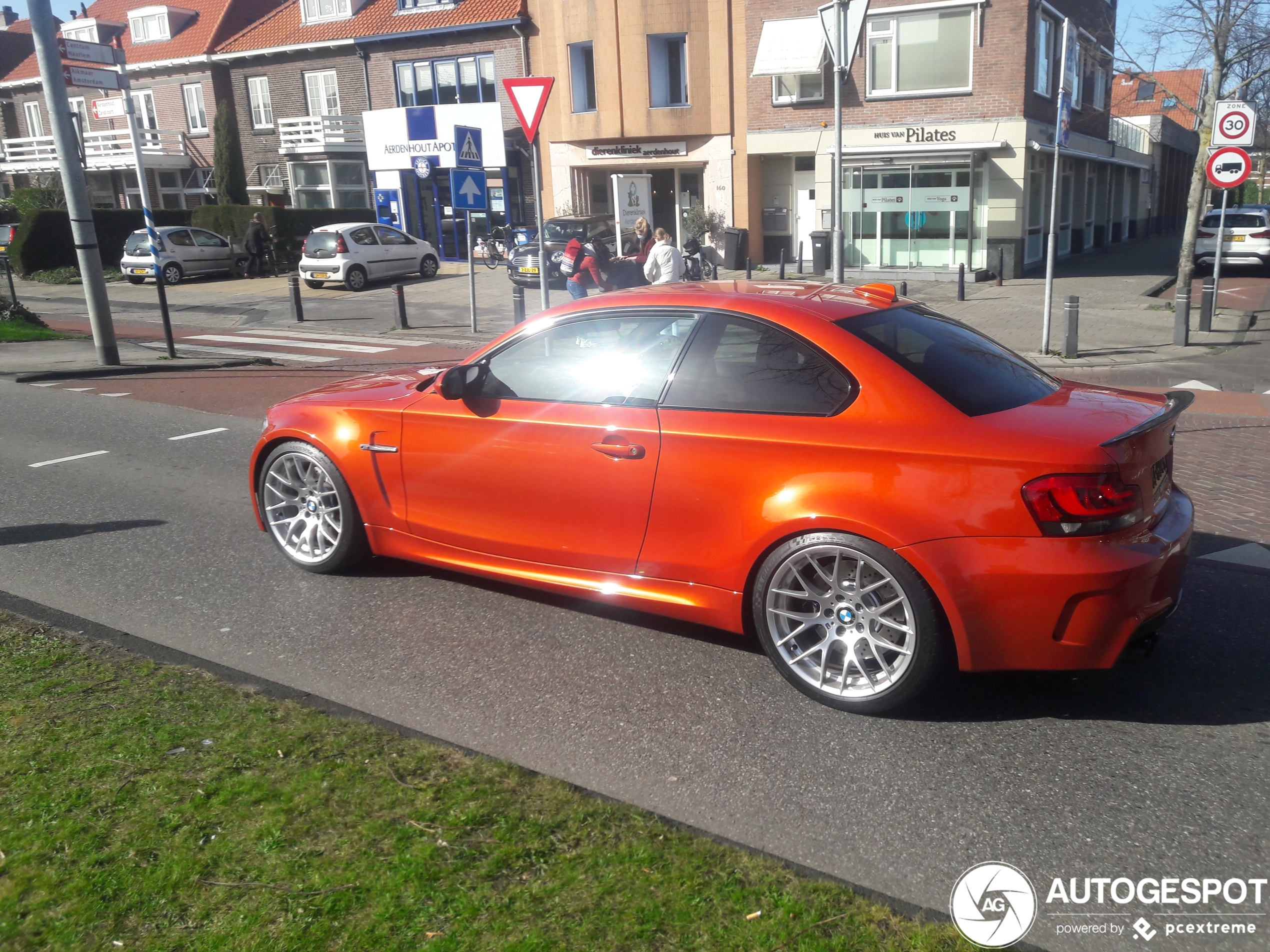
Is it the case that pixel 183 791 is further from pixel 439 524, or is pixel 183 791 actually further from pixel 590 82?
pixel 590 82

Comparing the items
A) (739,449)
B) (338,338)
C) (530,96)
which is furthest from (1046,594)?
(338,338)

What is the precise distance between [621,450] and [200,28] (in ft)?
145

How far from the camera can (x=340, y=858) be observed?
116 inches

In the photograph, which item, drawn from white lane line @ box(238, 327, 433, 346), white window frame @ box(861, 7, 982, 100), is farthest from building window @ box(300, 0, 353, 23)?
white lane line @ box(238, 327, 433, 346)

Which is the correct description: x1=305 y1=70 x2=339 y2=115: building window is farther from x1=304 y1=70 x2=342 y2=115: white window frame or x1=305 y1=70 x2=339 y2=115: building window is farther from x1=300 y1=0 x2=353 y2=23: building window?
x1=300 y1=0 x2=353 y2=23: building window

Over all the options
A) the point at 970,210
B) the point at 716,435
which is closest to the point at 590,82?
the point at 970,210

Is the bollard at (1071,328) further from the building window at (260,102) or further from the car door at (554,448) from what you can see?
the building window at (260,102)

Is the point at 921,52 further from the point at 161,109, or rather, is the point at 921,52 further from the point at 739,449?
the point at 161,109

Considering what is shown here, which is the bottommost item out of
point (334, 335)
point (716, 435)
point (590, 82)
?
point (334, 335)

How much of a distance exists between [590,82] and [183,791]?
102 feet

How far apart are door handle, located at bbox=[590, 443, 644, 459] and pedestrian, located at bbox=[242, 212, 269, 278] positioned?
2694 cm

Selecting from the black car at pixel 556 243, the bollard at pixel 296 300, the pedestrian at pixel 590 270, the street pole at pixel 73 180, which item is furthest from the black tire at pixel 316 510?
the black car at pixel 556 243

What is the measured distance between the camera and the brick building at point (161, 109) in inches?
1572

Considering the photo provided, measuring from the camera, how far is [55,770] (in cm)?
341
